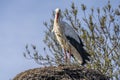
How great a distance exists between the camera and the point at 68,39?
13.9 metres

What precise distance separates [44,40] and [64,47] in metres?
1.48

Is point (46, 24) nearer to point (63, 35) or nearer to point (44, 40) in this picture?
point (44, 40)

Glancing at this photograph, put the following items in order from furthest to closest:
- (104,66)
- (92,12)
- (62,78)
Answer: (92,12) → (104,66) → (62,78)

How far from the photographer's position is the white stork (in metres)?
13.7

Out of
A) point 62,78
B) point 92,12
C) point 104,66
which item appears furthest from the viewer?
point 92,12

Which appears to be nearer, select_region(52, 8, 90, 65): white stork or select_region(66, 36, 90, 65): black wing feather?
select_region(66, 36, 90, 65): black wing feather

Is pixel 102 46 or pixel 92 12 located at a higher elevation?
pixel 92 12

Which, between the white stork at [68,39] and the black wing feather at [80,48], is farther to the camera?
the white stork at [68,39]

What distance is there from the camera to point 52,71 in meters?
10.9

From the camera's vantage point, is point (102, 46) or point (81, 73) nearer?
point (81, 73)

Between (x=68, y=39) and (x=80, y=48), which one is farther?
(x=68, y=39)

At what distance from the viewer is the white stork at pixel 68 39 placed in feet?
45.0

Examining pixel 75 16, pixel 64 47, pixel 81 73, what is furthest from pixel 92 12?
pixel 81 73

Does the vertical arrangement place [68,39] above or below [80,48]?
above
